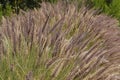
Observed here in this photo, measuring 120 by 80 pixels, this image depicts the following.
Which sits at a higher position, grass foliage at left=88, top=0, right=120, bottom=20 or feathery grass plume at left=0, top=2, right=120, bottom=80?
feathery grass plume at left=0, top=2, right=120, bottom=80

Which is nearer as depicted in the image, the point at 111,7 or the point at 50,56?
the point at 50,56

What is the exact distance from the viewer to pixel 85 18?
6.17m

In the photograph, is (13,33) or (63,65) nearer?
(63,65)

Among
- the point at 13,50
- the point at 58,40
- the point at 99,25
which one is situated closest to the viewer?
the point at 13,50

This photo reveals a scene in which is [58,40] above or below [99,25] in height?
above

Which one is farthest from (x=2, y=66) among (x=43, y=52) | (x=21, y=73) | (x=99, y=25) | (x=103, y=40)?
(x=99, y=25)

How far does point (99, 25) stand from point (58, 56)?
207cm

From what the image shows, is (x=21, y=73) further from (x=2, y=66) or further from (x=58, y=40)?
(x=58, y=40)

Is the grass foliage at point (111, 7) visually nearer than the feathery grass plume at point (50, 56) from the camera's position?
No

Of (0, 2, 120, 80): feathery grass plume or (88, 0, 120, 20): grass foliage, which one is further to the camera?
(88, 0, 120, 20): grass foliage

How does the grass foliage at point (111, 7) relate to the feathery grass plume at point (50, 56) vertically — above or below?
below

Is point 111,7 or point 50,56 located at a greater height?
point 50,56

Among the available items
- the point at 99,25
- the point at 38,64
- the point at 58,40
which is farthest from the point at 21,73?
the point at 99,25

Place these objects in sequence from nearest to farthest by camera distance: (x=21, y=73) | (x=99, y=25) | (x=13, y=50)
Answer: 1. (x=21, y=73)
2. (x=13, y=50)
3. (x=99, y=25)
